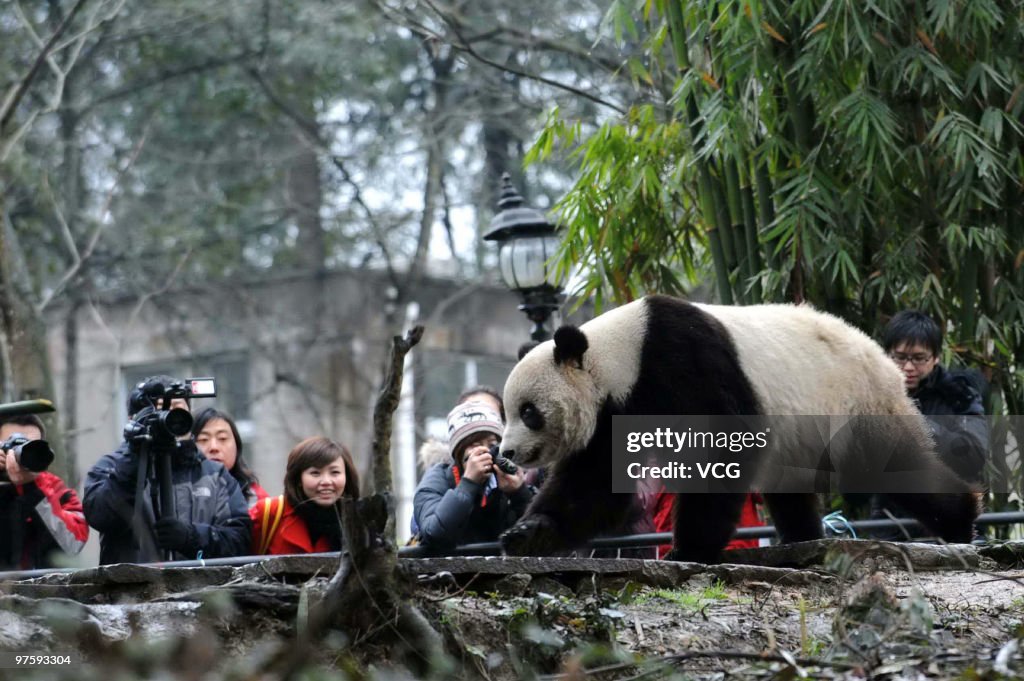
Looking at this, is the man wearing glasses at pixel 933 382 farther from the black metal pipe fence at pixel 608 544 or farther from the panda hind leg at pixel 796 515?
the panda hind leg at pixel 796 515

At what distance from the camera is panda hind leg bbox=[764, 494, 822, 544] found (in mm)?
5574

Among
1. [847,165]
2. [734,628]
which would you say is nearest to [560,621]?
[734,628]

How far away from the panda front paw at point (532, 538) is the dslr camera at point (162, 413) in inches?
45.5

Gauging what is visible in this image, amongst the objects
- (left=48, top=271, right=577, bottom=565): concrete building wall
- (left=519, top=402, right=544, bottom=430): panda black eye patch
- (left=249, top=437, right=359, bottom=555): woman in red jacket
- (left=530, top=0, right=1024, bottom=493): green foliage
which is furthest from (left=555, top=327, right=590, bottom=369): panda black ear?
(left=48, top=271, right=577, bottom=565): concrete building wall

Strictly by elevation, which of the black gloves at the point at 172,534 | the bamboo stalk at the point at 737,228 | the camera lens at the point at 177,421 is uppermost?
the bamboo stalk at the point at 737,228

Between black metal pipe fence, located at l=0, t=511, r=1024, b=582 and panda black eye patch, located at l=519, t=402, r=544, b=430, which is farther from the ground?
panda black eye patch, located at l=519, t=402, r=544, b=430

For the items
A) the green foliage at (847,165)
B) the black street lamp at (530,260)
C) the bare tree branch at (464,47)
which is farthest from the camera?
the bare tree branch at (464,47)

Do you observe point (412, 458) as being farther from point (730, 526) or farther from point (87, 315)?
point (730, 526)

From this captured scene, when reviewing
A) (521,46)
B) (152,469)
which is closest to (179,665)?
(152,469)

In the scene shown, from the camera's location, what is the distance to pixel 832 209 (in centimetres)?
649

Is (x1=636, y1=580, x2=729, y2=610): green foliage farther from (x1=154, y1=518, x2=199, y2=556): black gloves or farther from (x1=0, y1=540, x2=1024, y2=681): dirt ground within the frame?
(x1=154, y1=518, x2=199, y2=556): black gloves

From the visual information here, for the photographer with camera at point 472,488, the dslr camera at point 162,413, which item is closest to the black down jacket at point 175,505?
the dslr camera at point 162,413

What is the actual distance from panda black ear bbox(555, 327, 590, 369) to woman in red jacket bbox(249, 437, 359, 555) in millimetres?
946

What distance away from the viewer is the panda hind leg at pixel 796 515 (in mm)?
5574
